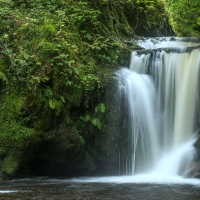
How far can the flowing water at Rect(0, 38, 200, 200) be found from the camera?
7.65 metres

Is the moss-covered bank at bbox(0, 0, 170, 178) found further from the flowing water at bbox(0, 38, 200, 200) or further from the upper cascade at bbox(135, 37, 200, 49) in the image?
the upper cascade at bbox(135, 37, 200, 49)

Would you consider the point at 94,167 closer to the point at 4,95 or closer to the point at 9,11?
the point at 4,95

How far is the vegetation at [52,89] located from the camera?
7.90 meters

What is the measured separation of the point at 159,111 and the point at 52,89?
3120mm

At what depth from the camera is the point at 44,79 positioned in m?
8.16

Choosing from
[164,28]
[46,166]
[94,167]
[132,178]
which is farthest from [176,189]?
[164,28]

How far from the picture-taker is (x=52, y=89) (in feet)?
27.4

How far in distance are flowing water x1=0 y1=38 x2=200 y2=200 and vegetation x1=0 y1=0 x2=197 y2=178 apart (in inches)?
21.4

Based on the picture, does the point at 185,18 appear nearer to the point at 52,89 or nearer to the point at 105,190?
the point at 52,89

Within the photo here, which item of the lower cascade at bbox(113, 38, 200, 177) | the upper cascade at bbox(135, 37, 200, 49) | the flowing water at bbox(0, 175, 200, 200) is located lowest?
the flowing water at bbox(0, 175, 200, 200)

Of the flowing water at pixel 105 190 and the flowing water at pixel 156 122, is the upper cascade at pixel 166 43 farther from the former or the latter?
the flowing water at pixel 105 190

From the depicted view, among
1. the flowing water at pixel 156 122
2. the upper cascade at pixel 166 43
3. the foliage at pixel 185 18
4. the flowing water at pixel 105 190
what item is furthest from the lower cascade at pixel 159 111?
the foliage at pixel 185 18

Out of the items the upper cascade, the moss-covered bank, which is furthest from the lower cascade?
the upper cascade

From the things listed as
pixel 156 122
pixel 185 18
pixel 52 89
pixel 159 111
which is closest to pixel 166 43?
pixel 159 111
